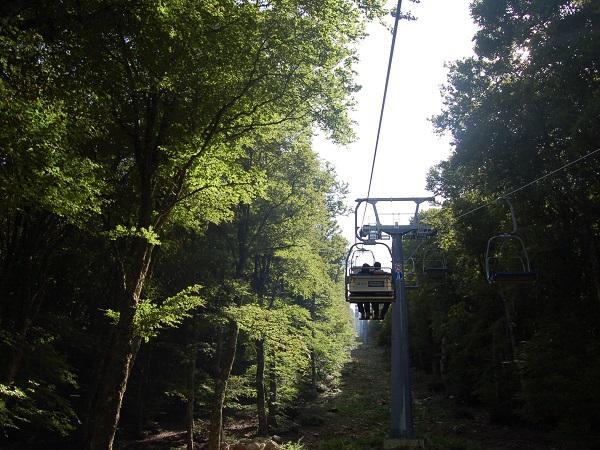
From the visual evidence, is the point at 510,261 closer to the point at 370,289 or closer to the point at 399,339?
the point at 399,339

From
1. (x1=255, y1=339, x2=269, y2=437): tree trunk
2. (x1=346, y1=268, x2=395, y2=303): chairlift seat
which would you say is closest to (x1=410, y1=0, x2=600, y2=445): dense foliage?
(x1=346, y1=268, x2=395, y2=303): chairlift seat

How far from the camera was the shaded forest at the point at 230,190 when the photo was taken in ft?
25.6

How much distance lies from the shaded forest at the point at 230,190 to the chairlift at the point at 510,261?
866 millimetres

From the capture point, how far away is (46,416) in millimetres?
12227

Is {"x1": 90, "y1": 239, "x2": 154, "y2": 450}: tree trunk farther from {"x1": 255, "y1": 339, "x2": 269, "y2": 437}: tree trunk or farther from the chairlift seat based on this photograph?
{"x1": 255, "y1": 339, "x2": 269, "y2": 437}: tree trunk

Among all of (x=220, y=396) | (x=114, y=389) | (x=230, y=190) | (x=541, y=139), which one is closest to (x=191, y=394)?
(x=220, y=396)

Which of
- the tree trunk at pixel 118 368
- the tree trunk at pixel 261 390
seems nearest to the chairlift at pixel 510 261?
the tree trunk at pixel 118 368

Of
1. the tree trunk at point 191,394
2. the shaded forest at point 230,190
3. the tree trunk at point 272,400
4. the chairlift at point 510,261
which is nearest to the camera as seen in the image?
the shaded forest at point 230,190

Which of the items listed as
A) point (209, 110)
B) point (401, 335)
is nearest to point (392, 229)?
point (401, 335)

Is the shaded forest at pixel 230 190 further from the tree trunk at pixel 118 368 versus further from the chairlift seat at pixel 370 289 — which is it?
the chairlift seat at pixel 370 289

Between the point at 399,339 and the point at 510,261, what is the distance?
565 cm

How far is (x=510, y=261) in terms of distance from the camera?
17500mm

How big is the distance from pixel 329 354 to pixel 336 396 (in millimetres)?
8205

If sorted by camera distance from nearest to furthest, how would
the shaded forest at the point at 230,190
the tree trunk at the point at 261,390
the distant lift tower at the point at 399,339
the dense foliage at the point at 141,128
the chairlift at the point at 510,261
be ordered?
the dense foliage at the point at 141,128 → the shaded forest at the point at 230,190 → the chairlift at the point at 510,261 → the distant lift tower at the point at 399,339 → the tree trunk at the point at 261,390
